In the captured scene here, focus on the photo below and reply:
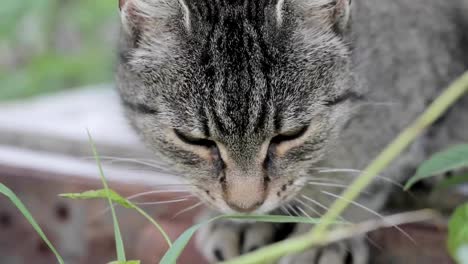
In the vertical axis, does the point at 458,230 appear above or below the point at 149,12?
below

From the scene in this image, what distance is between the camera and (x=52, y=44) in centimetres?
437

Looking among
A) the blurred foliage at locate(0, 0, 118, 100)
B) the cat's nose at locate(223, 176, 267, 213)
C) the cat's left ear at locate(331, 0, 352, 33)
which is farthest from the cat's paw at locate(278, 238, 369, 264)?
the blurred foliage at locate(0, 0, 118, 100)

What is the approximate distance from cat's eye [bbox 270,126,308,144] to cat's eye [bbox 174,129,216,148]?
126mm

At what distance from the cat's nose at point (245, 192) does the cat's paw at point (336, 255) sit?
234 millimetres

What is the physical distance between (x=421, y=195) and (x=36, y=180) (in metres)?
1.03

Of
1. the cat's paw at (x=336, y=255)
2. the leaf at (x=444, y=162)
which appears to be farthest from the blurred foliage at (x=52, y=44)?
the leaf at (x=444, y=162)

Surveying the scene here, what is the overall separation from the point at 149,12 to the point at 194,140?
277 mm

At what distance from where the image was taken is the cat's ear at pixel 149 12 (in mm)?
1564

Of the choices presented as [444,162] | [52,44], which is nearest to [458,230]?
[444,162]

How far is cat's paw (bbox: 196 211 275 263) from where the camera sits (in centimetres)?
183

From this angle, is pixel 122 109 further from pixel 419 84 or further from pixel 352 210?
pixel 419 84

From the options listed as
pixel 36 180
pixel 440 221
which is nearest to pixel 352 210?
pixel 440 221

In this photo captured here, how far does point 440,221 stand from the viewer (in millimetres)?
1838

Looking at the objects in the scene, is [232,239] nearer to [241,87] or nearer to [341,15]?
[241,87]
